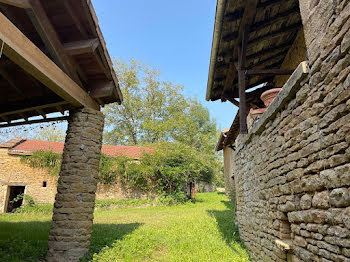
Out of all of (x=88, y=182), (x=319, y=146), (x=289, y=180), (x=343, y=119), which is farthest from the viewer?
(x=88, y=182)

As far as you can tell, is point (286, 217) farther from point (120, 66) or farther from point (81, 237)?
point (120, 66)

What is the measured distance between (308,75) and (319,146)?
0.70m

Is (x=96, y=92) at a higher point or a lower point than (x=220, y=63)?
lower

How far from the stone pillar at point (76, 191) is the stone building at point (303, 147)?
336 centimetres

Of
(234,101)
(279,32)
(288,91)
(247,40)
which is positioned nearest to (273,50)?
(279,32)

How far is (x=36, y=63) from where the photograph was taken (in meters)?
3.50

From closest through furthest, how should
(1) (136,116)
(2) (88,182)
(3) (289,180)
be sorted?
(3) (289,180) < (2) (88,182) < (1) (136,116)

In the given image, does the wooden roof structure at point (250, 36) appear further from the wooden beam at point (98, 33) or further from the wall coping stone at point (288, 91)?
the wooden beam at point (98, 33)

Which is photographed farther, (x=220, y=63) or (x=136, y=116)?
(x=136, y=116)

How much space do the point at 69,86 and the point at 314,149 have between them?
14.1 feet

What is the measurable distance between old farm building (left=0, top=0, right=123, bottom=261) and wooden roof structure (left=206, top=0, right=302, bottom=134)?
103 inches

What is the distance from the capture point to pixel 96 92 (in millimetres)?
5551

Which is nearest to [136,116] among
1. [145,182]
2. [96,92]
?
[145,182]

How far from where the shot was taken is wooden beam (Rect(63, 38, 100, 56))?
4.45m
